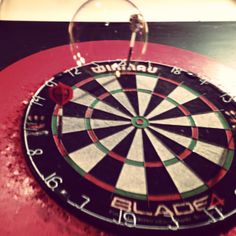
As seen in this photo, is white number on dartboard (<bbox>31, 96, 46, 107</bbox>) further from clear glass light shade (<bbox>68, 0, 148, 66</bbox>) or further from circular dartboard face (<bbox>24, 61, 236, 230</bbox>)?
clear glass light shade (<bbox>68, 0, 148, 66</bbox>)

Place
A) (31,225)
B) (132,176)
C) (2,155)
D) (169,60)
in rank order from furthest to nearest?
1. (169,60)
2. (2,155)
3. (132,176)
4. (31,225)

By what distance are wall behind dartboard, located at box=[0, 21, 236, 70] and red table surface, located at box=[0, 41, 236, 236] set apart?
0.29 ft

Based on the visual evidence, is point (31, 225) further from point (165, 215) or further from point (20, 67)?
point (20, 67)

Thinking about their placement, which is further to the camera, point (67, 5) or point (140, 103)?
point (67, 5)

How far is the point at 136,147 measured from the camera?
1.37 meters

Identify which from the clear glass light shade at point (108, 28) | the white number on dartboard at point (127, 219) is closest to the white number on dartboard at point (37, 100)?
the clear glass light shade at point (108, 28)

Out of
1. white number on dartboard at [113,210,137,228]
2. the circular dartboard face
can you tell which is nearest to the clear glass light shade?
the circular dartboard face

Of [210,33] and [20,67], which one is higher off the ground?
[210,33]

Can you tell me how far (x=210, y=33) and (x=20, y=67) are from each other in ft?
4.54

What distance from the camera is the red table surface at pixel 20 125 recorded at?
1.15 metres

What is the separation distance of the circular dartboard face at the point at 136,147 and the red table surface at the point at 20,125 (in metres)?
0.06

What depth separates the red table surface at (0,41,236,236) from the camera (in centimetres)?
115

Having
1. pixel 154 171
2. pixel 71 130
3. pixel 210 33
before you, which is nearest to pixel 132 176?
pixel 154 171

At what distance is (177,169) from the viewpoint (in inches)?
51.2
